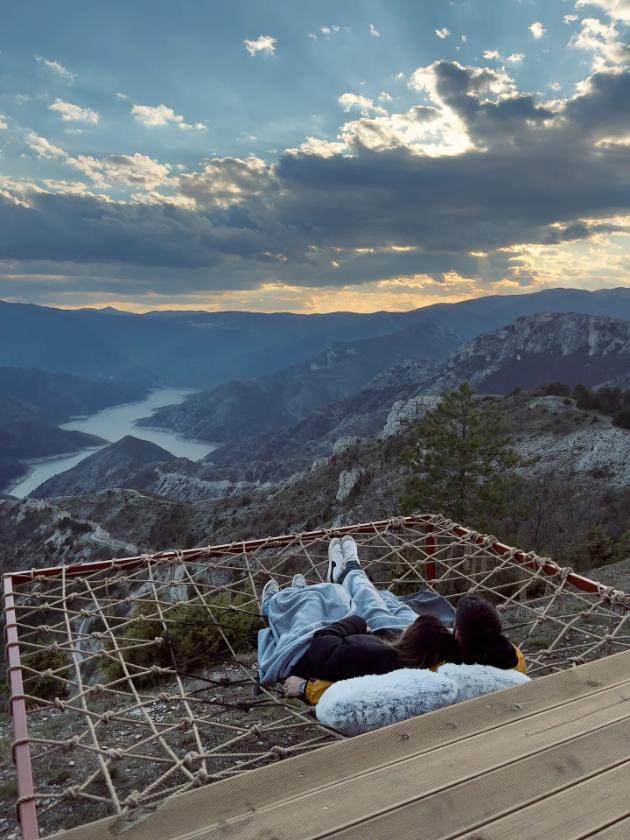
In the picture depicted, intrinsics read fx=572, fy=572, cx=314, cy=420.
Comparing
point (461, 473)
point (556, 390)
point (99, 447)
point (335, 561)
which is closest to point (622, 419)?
point (556, 390)

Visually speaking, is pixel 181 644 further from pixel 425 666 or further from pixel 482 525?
pixel 482 525

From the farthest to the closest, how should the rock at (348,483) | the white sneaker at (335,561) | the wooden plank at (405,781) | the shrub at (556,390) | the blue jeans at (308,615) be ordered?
the shrub at (556,390) → the rock at (348,483) → the white sneaker at (335,561) → the blue jeans at (308,615) → the wooden plank at (405,781)

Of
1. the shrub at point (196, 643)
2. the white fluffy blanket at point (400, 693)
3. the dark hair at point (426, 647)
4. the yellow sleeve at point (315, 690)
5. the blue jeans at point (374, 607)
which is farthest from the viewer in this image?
the shrub at point (196, 643)

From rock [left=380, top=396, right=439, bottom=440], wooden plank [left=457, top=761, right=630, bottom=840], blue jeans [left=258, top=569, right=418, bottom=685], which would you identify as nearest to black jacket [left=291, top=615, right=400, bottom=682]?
blue jeans [left=258, top=569, right=418, bottom=685]

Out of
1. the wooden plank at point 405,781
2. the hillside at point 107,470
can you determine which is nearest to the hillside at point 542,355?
the hillside at point 107,470

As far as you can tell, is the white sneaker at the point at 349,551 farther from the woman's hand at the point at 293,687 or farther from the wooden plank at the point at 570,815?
the wooden plank at the point at 570,815

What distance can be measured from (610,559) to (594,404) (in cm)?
2341

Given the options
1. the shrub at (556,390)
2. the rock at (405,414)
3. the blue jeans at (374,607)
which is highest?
the blue jeans at (374,607)

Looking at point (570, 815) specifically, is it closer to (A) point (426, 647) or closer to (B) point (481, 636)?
(B) point (481, 636)

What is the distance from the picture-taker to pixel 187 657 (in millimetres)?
5469

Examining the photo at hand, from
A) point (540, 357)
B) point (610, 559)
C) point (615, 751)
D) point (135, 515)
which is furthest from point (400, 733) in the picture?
point (540, 357)

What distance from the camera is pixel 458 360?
11244cm

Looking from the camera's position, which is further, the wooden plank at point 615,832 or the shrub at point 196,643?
the shrub at point 196,643

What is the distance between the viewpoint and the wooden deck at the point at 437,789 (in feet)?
4.91
